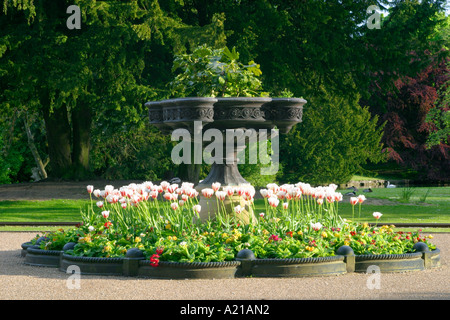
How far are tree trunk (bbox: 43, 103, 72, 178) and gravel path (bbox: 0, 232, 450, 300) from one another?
14.9 m

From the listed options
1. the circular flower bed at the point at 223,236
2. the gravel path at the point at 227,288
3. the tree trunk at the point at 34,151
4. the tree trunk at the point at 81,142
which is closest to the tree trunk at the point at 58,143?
the tree trunk at the point at 81,142

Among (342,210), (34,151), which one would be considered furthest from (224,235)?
(34,151)

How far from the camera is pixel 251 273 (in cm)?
835

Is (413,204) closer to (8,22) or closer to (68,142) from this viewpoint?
(68,142)

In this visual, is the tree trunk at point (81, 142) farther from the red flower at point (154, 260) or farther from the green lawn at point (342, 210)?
the red flower at point (154, 260)

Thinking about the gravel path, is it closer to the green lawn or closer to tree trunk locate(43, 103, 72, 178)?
the green lawn

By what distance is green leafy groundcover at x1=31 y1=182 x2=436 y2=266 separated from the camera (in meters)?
8.55

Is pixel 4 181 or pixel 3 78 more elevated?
pixel 3 78

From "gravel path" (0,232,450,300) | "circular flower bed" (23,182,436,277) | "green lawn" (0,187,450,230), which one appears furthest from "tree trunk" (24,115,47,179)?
"gravel path" (0,232,450,300)

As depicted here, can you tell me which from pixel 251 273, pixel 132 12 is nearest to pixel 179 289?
pixel 251 273

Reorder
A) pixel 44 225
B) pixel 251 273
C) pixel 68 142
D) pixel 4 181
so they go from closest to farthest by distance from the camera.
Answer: pixel 251 273 < pixel 44 225 < pixel 68 142 < pixel 4 181

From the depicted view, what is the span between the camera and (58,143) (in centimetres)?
2352

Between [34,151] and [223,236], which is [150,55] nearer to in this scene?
[34,151]

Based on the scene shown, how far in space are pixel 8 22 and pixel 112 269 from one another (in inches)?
626
